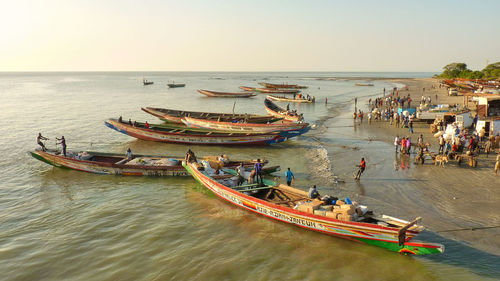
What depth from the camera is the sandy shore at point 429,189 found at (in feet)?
36.8

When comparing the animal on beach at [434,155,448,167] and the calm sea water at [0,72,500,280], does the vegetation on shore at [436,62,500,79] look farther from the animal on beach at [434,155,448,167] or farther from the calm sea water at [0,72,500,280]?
the calm sea water at [0,72,500,280]

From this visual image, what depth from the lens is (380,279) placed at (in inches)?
362

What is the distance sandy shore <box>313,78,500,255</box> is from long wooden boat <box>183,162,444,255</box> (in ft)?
6.93

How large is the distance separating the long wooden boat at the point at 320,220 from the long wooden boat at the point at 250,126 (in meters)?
12.8

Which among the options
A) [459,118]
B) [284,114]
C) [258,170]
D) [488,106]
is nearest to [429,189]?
[258,170]

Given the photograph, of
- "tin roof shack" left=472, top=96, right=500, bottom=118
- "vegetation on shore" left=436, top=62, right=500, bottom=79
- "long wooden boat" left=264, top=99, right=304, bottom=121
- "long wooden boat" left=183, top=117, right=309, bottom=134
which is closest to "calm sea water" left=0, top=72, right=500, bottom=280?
"long wooden boat" left=183, top=117, right=309, bottom=134

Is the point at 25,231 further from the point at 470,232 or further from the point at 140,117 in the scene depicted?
the point at 140,117

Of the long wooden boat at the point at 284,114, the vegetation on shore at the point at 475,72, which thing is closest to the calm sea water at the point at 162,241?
the long wooden boat at the point at 284,114

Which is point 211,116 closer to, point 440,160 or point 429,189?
point 440,160

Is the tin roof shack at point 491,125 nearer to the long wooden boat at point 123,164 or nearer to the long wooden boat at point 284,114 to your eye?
the long wooden boat at point 284,114

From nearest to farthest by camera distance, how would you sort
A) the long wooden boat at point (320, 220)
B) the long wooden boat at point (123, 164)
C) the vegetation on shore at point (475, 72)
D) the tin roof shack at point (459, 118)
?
the long wooden boat at point (320, 220) < the long wooden boat at point (123, 164) < the tin roof shack at point (459, 118) < the vegetation on shore at point (475, 72)

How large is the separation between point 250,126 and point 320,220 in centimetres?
1863

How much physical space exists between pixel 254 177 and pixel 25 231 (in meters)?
10.1

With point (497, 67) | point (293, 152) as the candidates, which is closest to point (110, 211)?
point (293, 152)
